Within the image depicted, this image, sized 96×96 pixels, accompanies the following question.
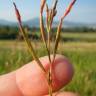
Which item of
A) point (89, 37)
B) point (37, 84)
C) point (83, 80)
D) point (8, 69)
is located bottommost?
point (89, 37)

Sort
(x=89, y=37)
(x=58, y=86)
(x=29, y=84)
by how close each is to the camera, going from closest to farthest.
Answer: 1. (x=58, y=86)
2. (x=29, y=84)
3. (x=89, y=37)

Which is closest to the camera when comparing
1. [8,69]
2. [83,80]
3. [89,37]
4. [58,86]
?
[58,86]

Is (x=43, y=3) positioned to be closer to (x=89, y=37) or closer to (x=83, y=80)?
(x=83, y=80)

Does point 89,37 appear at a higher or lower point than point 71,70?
lower

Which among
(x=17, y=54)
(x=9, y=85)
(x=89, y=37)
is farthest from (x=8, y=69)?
(x=89, y=37)
